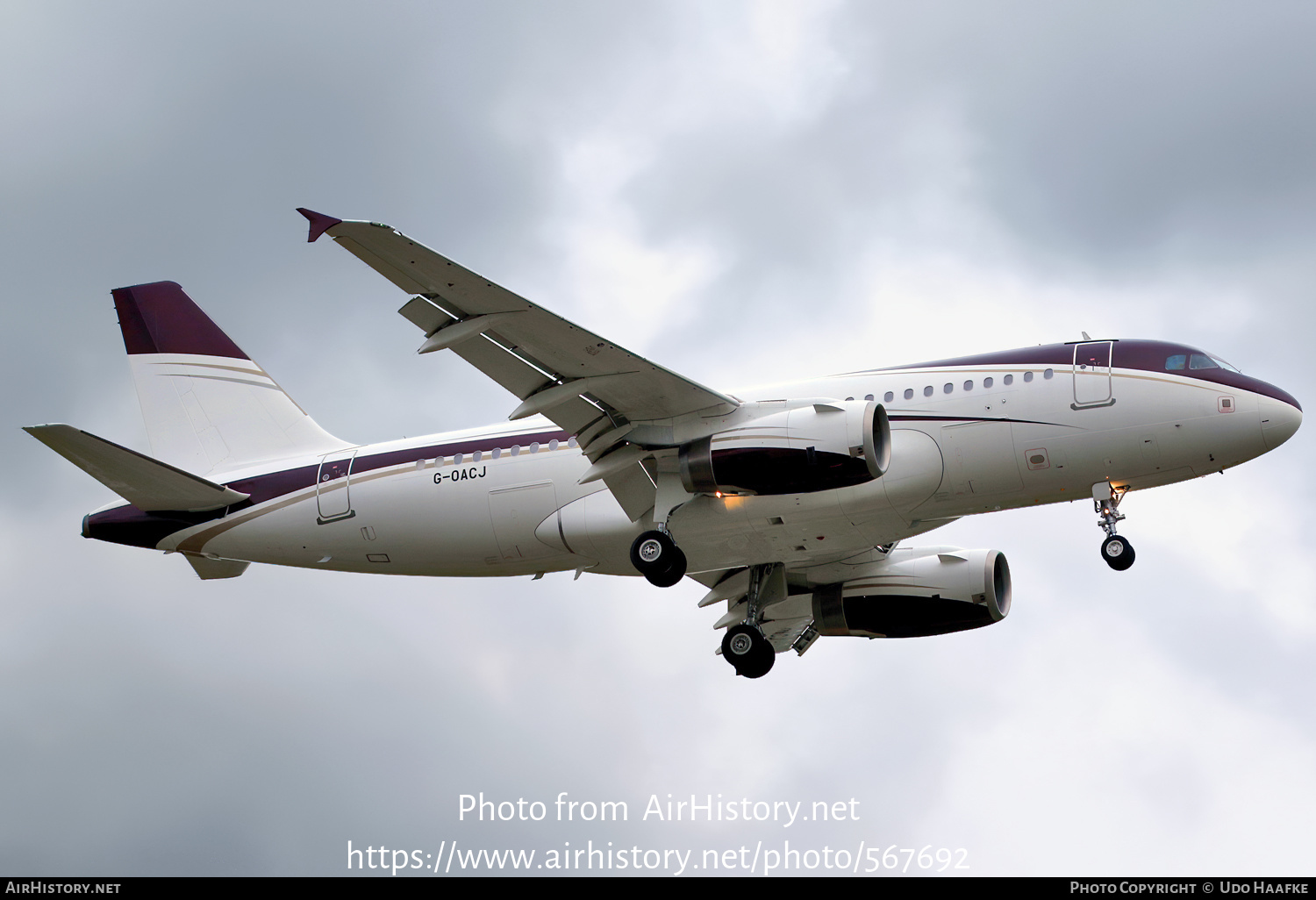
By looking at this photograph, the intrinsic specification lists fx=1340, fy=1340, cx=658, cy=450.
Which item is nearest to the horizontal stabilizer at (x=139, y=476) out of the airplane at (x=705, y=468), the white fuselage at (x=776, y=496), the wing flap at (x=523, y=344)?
the airplane at (x=705, y=468)

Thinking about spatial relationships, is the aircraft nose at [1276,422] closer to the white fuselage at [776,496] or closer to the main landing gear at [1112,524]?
the white fuselage at [776,496]

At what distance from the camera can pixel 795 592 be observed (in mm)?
33688

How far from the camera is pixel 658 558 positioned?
27.2 metres

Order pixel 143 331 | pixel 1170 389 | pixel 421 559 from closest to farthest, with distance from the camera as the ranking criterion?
pixel 1170 389 < pixel 421 559 < pixel 143 331

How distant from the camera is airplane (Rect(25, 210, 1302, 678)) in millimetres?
25500

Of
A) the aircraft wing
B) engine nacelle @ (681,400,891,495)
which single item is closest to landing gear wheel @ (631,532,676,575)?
the aircraft wing

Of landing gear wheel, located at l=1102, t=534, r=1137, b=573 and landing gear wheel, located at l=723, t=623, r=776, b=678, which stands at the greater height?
landing gear wheel, located at l=1102, t=534, r=1137, b=573

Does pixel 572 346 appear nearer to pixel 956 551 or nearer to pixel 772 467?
pixel 772 467

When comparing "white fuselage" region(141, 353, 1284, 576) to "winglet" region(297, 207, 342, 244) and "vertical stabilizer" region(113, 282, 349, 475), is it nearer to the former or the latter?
"vertical stabilizer" region(113, 282, 349, 475)

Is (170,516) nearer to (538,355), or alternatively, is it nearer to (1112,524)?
(538,355)

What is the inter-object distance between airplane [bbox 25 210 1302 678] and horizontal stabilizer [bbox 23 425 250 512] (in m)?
0.06

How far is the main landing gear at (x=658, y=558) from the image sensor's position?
89.2 ft
